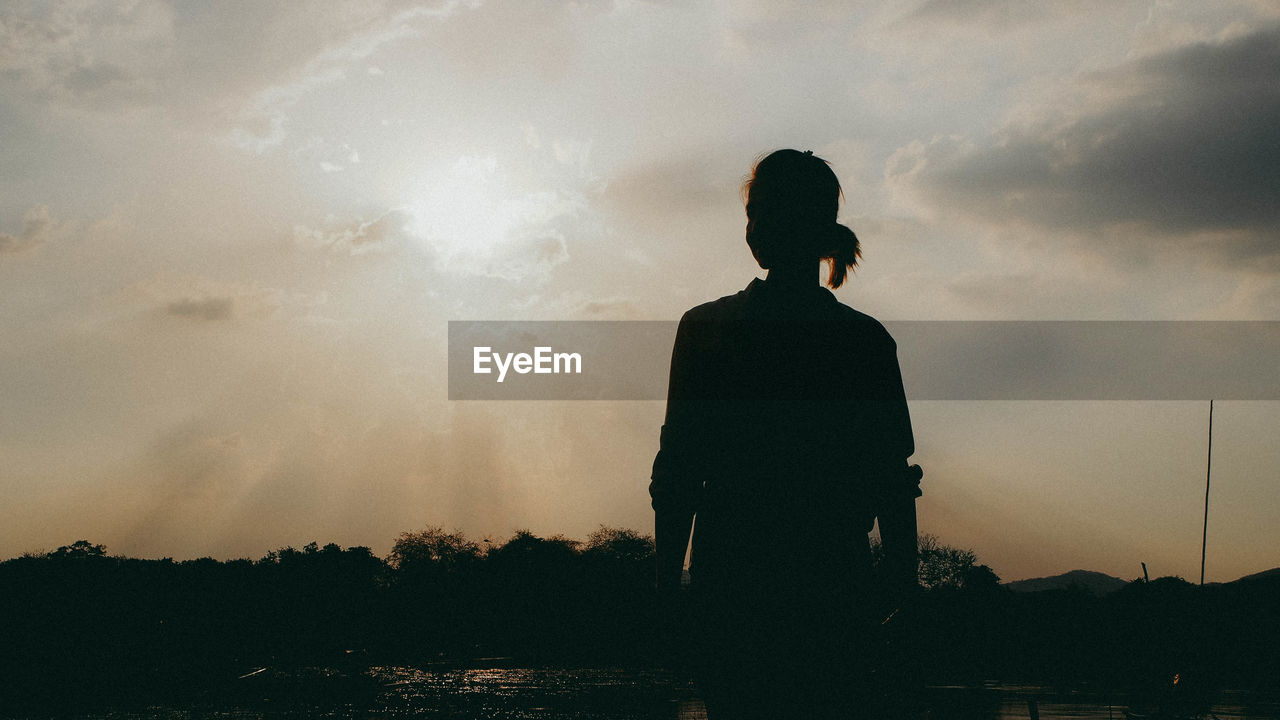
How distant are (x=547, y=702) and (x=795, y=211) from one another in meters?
45.8

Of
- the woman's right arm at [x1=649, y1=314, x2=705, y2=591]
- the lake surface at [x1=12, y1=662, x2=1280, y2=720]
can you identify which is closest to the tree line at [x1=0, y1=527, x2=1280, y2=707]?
the lake surface at [x1=12, y1=662, x2=1280, y2=720]

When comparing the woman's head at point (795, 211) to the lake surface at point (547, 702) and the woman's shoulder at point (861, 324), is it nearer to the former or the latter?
the woman's shoulder at point (861, 324)

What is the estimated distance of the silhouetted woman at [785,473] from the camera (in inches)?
89.8

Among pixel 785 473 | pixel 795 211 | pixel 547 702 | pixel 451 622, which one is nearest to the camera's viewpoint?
pixel 785 473

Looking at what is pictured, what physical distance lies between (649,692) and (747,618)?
174 feet

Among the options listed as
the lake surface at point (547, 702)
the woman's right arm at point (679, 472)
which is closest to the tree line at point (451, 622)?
the lake surface at point (547, 702)

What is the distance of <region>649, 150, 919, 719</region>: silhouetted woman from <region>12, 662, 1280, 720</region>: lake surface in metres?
31.5

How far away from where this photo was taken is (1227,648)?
85375 mm

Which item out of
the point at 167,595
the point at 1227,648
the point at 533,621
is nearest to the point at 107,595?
the point at 167,595

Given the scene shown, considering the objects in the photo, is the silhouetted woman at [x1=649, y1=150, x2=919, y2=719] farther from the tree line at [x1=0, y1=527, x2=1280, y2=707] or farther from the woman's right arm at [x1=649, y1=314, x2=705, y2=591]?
the tree line at [x1=0, y1=527, x2=1280, y2=707]

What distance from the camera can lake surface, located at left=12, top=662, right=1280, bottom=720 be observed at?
38062 millimetres

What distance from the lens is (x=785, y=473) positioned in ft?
7.66

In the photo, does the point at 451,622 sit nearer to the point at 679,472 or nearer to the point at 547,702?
the point at 547,702

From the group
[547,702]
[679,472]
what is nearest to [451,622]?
[547,702]
